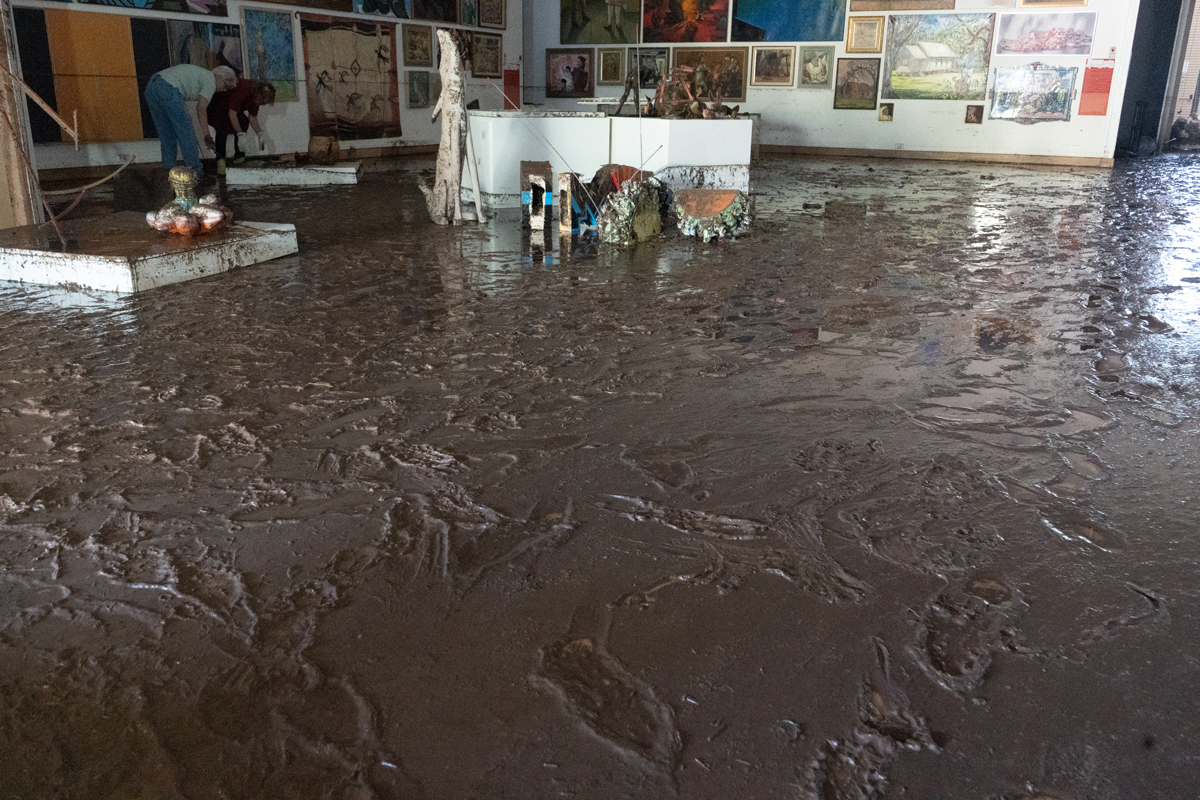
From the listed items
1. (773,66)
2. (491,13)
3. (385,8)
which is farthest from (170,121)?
(773,66)

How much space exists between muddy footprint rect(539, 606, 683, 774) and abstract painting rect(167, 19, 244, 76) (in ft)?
43.9

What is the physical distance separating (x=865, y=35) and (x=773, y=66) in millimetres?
2026

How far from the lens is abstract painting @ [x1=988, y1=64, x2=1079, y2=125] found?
17.2 m

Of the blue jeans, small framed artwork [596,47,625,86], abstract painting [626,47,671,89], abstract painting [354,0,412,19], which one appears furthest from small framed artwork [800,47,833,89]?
the blue jeans

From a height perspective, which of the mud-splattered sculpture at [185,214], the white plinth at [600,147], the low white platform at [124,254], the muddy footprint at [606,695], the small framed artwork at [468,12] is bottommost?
the muddy footprint at [606,695]

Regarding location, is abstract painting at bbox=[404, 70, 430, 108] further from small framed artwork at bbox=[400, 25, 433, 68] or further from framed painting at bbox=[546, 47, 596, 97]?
framed painting at bbox=[546, 47, 596, 97]

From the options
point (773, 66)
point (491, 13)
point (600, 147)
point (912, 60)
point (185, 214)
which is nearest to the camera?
point (185, 214)

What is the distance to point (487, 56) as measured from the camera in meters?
19.9

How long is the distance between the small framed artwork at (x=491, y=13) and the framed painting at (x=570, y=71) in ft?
5.78

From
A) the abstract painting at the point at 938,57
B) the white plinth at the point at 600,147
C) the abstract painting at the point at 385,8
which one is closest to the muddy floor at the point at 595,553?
the white plinth at the point at 600,147

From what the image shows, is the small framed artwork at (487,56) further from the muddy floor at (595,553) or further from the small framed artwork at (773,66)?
the muddy floor at (595,553)

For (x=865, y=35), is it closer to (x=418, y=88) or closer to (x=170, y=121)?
(x=418, y=88)

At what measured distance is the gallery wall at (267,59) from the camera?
37.7 ft

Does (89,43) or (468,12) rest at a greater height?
(468,12)
